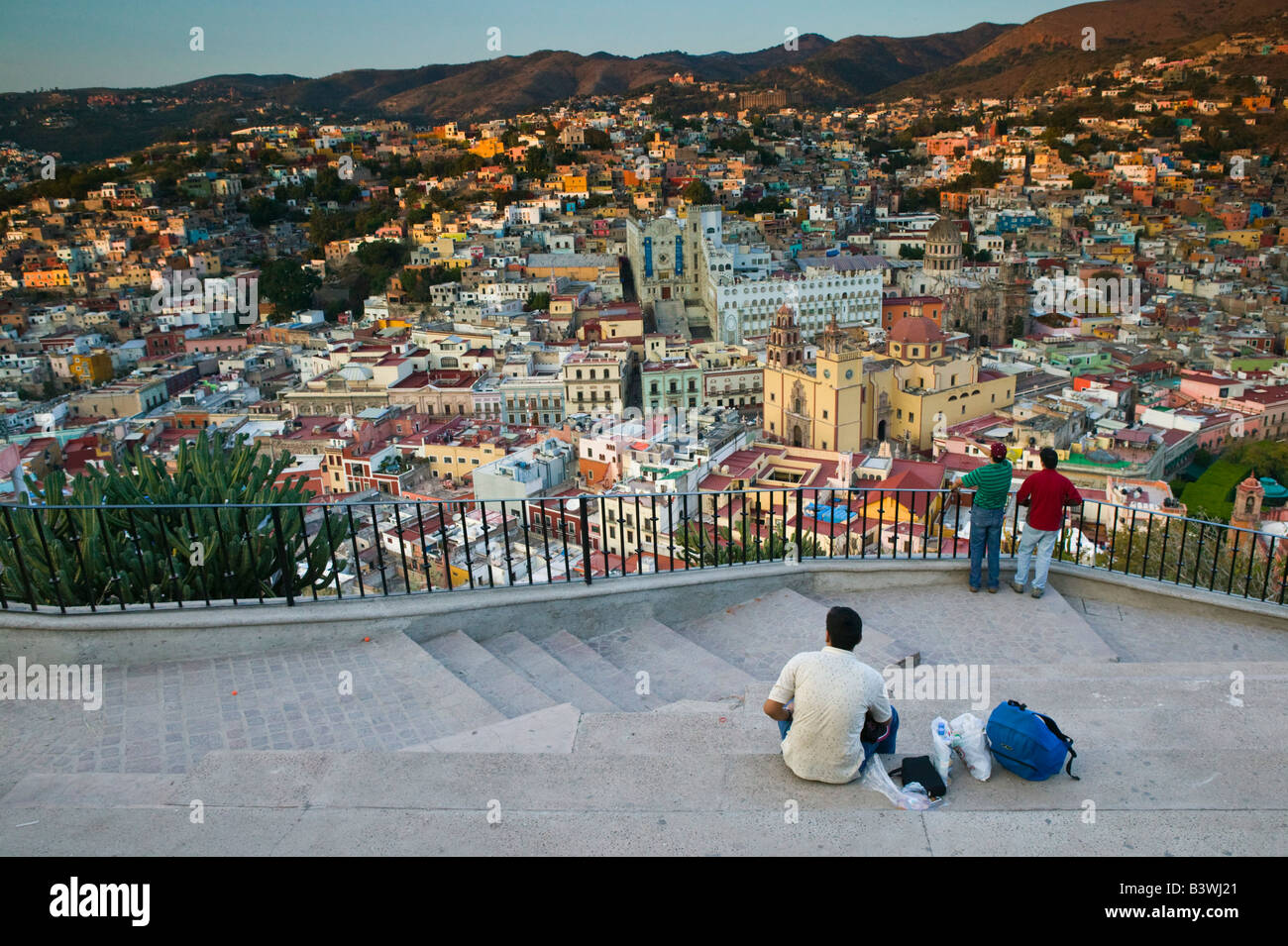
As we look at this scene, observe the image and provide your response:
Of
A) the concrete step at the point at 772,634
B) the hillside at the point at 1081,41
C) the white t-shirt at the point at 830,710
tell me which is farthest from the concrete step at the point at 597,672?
the hillside at the point at 1081,41

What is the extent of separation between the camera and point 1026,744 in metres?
3.08

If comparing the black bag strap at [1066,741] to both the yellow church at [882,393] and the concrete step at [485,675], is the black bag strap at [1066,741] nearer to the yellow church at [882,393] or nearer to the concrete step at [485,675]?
the concrete step at [485,675]

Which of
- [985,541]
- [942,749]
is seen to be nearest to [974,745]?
[942,749]

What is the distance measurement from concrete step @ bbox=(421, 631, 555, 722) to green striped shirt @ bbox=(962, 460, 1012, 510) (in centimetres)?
262

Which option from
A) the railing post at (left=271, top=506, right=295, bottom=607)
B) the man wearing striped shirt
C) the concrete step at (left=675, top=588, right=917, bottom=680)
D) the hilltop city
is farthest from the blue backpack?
the railing post at (left=271, top=506, right=295, bottom=607)

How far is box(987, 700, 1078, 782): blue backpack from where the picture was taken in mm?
3072

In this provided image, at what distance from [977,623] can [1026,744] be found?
2.19m

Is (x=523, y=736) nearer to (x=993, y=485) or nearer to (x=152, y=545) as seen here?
(x=152, y=545)

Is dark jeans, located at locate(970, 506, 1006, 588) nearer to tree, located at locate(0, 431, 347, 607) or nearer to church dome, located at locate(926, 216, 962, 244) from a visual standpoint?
tree, located at locate(0, 431, 347, 607)

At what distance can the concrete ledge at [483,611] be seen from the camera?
4547mm

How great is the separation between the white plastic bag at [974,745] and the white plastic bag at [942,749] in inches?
1.2

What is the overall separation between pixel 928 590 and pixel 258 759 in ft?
12.5

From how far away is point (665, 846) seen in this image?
2.75 meters
